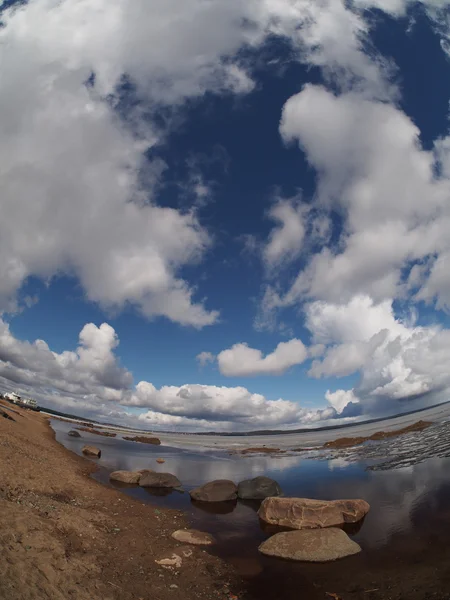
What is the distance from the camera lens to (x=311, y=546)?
13906mm

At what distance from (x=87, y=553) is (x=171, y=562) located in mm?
3412

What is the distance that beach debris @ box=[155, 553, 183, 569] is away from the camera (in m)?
12.2

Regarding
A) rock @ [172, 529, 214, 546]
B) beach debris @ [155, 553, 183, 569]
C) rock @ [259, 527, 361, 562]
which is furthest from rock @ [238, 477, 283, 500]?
beach debris @ [155, 553, 183, 569]

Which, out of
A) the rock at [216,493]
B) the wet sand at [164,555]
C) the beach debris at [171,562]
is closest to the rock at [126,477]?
the rock at [216,493]

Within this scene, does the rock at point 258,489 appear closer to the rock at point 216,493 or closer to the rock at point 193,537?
the rock at point 216,493

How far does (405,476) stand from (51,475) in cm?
2985

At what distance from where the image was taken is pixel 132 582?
34.2 feet

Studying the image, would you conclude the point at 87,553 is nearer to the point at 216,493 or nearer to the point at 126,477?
the point at 216,493

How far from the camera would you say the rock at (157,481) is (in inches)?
1077

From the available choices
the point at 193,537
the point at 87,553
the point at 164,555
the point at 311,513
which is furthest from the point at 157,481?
the point at 87,553

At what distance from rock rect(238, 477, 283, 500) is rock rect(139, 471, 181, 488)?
267 inches

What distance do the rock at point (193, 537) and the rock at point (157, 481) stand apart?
1189 centimetres

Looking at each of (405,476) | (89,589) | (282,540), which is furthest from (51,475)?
(405,476)

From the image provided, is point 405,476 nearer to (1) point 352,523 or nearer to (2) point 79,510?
(1) point 352,523
